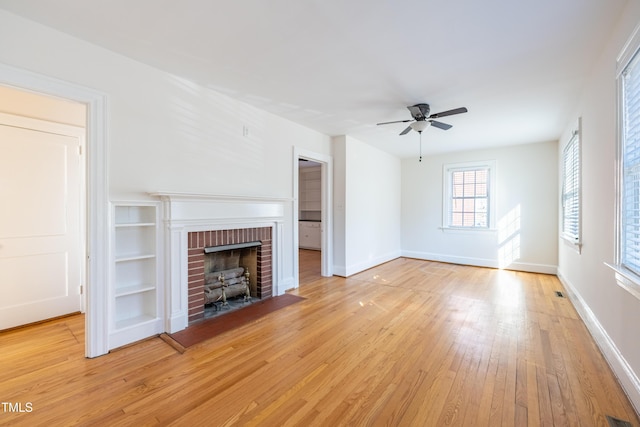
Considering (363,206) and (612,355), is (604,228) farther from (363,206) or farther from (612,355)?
(363,206)

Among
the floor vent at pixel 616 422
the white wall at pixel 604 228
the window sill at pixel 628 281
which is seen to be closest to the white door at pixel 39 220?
the floor vent at pixel 616 422

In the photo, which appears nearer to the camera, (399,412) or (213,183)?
(399,412)

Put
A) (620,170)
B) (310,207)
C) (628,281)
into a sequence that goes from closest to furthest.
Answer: (628,281) → (620,170) → (310,207)

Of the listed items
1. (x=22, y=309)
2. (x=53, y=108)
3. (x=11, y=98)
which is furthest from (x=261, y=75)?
(x=22, y=309)

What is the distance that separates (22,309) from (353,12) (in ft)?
14.1

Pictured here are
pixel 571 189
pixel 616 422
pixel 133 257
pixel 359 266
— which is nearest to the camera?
pixel 616 422

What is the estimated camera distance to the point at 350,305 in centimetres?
369

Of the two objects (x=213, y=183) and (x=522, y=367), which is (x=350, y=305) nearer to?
(x=522, y=367)

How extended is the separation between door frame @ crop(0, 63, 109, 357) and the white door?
1.29 meters

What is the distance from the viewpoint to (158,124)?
280 cm

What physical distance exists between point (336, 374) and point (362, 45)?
2693 mm

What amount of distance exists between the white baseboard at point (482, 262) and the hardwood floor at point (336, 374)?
2.58 meters

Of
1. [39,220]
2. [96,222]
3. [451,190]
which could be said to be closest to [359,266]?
[451,190]

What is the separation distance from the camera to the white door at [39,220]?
9.50 ft
